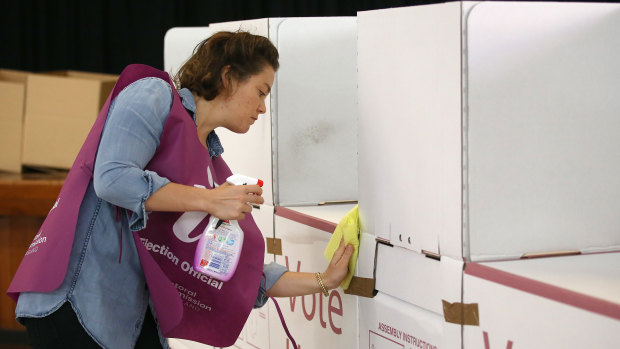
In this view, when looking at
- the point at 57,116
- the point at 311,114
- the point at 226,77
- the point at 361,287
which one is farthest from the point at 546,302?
the point at 57,116

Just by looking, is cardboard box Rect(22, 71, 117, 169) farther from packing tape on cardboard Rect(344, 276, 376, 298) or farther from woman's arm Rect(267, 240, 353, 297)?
packing tape on cardboard Rect(344, 276, 376, 298)

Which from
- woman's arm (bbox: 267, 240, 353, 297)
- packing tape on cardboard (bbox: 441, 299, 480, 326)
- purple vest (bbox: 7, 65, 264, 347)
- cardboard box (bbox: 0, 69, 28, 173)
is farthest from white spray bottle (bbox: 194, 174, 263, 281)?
cardboard box (bbox: 0, 69, 28, 173)

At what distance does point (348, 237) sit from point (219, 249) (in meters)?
0.33

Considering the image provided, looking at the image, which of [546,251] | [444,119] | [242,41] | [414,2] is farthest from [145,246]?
[414,2]

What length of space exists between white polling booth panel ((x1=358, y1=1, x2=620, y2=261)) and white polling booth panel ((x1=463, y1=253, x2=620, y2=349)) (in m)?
0.06

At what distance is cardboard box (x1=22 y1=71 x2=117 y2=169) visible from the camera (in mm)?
3684

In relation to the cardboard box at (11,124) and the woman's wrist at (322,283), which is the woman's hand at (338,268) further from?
the cardboard box at (11,124)

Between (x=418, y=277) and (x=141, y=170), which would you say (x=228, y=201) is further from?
(x=418, y=277)

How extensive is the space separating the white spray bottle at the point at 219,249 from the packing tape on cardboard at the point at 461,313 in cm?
47

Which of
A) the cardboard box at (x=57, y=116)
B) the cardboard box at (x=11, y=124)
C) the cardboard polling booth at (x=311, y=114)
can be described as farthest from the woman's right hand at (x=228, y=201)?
the cardboard box at (x=11, y=124)

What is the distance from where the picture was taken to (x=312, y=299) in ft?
7.14

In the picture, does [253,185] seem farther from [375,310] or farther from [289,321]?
[289,321]

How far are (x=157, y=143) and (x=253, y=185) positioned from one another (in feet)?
0.71

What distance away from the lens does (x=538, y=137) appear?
151 centimetres
